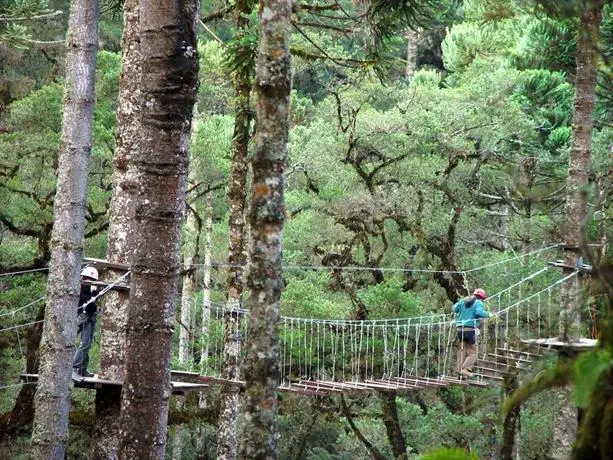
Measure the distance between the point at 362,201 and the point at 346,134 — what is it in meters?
1.12

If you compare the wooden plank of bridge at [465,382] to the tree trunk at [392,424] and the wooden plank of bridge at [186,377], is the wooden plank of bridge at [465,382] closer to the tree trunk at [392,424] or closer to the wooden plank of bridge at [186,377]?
the wooden plank of bridge at [186,377]

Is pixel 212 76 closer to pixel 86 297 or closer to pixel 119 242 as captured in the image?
pixel 86 297

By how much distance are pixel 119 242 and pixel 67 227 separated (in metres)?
0.33

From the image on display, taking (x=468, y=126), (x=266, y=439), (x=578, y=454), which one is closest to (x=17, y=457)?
(x=468, y=126)

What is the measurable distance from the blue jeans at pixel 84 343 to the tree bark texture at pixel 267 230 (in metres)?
3.12

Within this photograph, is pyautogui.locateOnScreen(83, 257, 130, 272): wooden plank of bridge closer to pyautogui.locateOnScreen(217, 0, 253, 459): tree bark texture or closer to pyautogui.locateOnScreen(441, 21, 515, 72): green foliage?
pyautogui.locateOnScreen(217, 0, 253, 459): tree bark texture

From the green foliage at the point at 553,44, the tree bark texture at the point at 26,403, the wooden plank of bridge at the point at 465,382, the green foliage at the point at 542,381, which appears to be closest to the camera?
the green foliage at the point at 542,381

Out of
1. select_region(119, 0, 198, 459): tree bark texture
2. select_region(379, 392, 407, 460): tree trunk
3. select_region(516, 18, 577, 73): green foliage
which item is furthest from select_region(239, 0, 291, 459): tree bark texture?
select_region(379, 392, 407, 460): tree trunk

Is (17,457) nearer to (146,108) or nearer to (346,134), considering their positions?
(346,134)

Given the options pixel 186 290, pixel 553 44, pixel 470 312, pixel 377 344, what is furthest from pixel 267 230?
pixel 186 290

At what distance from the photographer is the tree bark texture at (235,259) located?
29.8 feet

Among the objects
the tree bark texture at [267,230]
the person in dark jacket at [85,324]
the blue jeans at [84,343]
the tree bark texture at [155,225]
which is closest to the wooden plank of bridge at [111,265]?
the person in dark jacket at [85,324]

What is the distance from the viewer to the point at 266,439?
335cm

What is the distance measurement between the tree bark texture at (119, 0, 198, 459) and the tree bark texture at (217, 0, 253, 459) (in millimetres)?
5425
